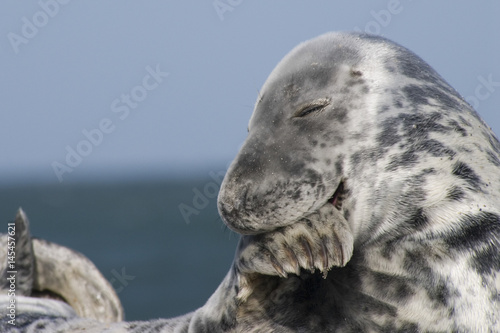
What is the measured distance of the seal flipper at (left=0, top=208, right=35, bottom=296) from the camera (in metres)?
4.27

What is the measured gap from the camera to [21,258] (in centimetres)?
429

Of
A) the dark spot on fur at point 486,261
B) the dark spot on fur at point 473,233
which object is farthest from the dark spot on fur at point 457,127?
the dark spot on fur at point 486,261

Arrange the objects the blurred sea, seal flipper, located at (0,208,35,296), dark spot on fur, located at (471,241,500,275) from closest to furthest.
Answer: dark spot on fur, located at (471,241,500,275), seal flipper, located at (0,208,35,296), the blurred sea

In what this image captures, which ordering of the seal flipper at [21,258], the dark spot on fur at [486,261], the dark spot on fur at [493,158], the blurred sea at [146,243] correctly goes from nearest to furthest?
1. the dark spot on fur at [486,261]
2. the dark spot on fur at [493,158]
3. the seal flipper at [21,258]
4. the blurred sea at [146,243]

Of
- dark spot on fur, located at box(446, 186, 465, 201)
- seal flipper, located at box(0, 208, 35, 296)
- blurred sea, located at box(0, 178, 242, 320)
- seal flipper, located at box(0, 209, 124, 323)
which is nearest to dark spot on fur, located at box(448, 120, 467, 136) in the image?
dark spot on fur, located at box(446, 186, 465, 201)

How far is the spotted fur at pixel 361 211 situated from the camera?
2596 millimetres

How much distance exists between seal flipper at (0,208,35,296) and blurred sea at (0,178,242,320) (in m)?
1.11

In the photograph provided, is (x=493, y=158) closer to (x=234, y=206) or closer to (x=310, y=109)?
(x=310, y=109)

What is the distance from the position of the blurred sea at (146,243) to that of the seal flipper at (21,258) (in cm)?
111

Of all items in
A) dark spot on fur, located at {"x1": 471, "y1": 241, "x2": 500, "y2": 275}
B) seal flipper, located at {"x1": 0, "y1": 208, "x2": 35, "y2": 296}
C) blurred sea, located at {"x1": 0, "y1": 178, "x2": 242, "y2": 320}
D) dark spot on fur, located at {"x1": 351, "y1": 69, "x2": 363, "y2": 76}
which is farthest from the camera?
blurred sea, located at {"x1": 0, "y1": 178, "x2": 242, "y2": 320}

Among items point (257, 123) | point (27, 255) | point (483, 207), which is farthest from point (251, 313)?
point (27, 255)

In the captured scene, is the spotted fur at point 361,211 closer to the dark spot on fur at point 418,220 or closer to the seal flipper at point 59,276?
the dark spot on fur at point 418,220

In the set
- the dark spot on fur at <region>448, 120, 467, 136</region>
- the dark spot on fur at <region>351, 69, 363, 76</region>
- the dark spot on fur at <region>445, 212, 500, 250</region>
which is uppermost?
the dark spot on fur at <region>351, 69, 363, 76</region>

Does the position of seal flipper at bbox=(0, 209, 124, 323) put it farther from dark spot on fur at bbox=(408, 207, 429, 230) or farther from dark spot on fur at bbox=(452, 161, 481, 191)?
dark spot on fur at bbox=(452, 161, 481, 191)
